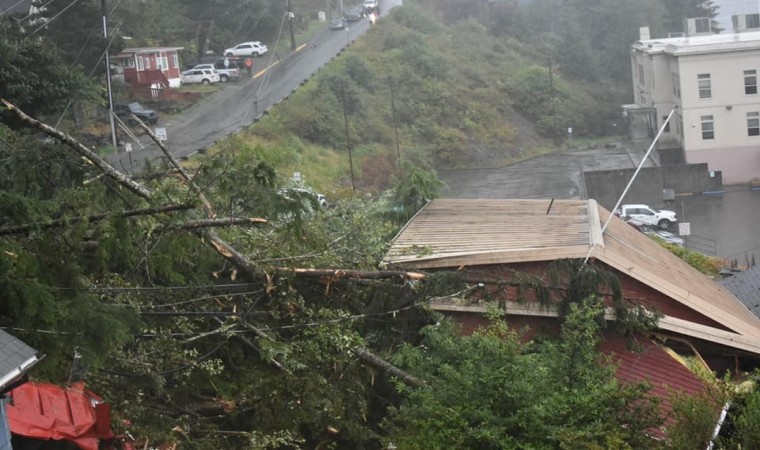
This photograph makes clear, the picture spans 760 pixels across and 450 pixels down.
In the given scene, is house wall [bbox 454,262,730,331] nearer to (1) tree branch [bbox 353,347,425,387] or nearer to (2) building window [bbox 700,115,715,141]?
(1) tree branch [bbox 353,347,425,387]

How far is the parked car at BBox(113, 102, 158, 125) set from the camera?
37.7 meters

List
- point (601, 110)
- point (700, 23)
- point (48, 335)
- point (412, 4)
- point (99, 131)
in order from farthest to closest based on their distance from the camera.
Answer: point (412, 4)
point (601, 110)
point (700, 23)
point (99, 131)
point (48, 335)

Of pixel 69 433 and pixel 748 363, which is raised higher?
pixel 69 433

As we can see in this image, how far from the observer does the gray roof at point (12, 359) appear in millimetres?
5990

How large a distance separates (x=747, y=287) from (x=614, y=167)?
26.9m

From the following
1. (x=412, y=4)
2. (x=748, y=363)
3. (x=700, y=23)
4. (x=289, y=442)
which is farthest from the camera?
(x=412, y=4)

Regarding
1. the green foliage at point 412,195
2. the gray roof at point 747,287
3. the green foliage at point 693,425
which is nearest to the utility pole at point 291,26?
the green foliage at point 412,195

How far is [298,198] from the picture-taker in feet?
32.9

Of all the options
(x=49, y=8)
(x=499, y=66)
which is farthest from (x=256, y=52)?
(x=49, y=8)

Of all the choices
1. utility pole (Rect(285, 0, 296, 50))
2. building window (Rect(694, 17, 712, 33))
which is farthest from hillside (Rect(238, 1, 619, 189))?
building window (Rect(694, 17, 712, 33))

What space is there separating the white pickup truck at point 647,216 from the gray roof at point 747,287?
15849 mm

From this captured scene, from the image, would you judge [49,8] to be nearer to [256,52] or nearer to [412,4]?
[256,52]

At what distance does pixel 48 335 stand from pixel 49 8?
3000cm

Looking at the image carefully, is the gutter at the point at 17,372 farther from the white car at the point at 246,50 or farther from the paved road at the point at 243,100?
the white car at the point at 246,50
